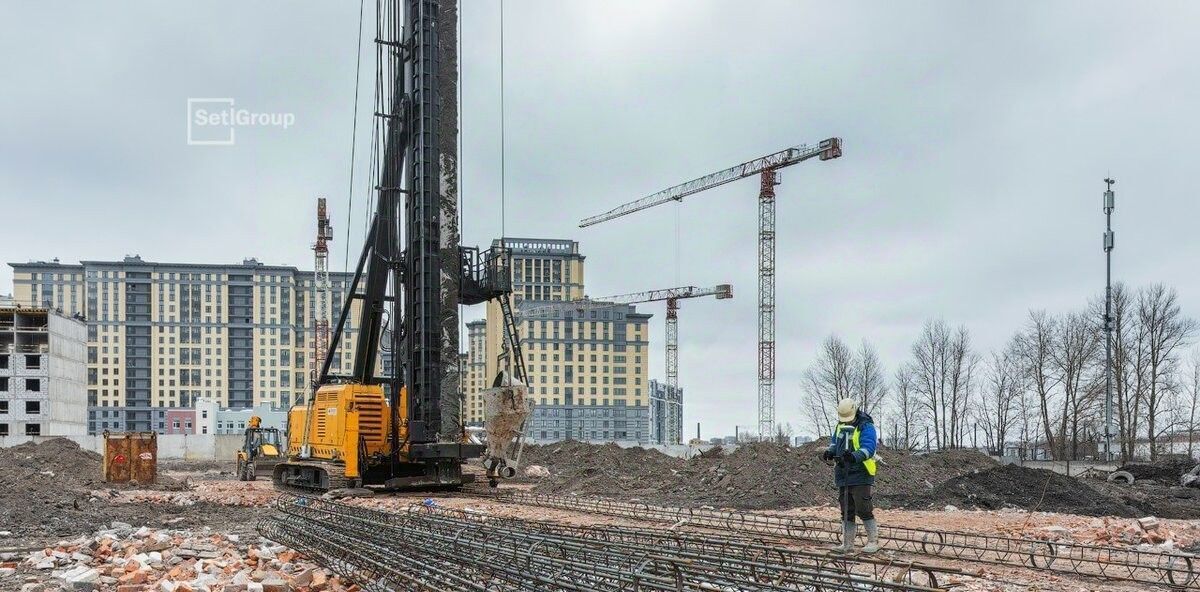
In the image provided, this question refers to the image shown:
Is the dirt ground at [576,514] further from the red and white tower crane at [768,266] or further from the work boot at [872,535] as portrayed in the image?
the red and white tower crane at [768,266]

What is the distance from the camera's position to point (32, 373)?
77.6 meters

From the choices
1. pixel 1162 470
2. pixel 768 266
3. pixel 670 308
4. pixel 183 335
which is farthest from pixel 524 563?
pixel 183 335

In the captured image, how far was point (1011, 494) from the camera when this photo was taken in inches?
772

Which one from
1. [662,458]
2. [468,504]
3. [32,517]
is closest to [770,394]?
[662,458]

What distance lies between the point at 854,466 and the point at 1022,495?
1096 centimetres

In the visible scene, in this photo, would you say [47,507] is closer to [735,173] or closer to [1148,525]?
[1148,525]

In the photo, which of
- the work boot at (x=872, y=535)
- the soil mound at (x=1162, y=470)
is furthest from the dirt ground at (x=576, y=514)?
the soil mound at (x=1162, y=470)

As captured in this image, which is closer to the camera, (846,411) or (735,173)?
(846,411)

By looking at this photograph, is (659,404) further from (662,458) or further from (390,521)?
(390,521)

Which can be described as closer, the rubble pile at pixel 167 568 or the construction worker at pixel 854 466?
the rubble pile at pixel 167 568

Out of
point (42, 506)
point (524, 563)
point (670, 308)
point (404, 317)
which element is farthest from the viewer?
point (670, 308)

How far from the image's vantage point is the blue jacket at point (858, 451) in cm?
1018

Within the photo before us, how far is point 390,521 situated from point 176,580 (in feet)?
11.3

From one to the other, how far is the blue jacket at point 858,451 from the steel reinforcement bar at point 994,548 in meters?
0.87
